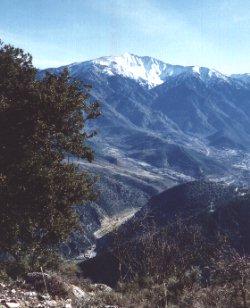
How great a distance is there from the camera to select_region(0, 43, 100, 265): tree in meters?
23.8

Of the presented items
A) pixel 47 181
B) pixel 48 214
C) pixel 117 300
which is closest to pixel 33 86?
pixel 47 181

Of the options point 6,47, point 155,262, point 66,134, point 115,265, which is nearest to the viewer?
point 155,262

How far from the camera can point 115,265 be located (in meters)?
110

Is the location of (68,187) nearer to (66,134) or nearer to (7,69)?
(66,134)

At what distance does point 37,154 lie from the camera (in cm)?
2448

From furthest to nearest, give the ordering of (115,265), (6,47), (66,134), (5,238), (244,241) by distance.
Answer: (244,241)
(115,265)
(6,47)
(66,134)
(5,238)

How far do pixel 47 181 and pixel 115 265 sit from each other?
293 feet

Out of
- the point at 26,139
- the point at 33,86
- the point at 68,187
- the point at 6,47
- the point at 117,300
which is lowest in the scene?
the point at 117,300

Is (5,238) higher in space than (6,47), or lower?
lower

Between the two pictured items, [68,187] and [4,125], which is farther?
[68,187]

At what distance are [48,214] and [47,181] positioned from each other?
2.33 metres

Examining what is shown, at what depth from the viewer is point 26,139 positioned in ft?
78.7

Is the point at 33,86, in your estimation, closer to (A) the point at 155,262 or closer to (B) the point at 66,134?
(B) the point at 66,134

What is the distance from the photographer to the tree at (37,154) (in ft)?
77.9
